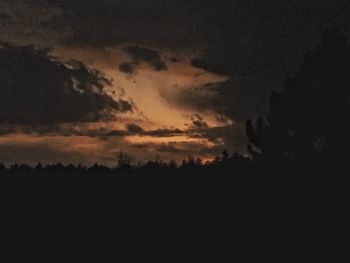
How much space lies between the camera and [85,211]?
324 feet

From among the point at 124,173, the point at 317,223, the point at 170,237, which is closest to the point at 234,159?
the point at 170,237

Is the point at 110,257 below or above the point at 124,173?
below

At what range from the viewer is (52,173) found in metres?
138

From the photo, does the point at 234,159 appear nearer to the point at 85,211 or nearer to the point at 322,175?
the point at 85,211

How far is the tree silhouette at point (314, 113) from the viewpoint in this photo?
65.1 m

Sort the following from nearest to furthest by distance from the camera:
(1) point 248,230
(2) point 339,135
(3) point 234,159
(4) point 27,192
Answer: (2) point 339,135
(1) point 248,230
(3) point 234,159
(4) point 27,192

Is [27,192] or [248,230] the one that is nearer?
[248,230]

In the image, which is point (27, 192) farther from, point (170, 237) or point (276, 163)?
point (276, 163)

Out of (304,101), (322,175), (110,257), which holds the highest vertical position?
(304,101)

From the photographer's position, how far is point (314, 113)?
66125 mm

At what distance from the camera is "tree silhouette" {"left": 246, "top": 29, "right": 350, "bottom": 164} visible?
2562 inches

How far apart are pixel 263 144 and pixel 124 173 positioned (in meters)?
67.1

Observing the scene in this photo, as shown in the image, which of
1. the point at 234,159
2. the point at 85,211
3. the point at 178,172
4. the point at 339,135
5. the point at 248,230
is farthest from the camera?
the point at 178,172

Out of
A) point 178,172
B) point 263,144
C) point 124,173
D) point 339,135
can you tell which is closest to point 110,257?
point 263,144
